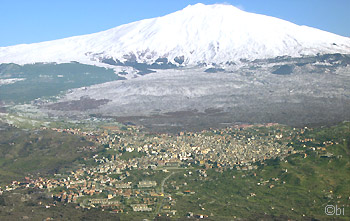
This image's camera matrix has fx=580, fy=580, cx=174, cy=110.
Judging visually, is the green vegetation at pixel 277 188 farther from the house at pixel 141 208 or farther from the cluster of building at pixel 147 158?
the house at pixel 141 208

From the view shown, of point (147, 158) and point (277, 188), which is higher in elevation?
point (147, 158)

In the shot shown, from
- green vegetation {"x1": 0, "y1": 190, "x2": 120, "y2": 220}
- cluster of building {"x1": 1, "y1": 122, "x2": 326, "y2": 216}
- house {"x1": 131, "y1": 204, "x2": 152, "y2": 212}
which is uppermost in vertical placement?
cluster of building {"x1": 1, "y1": 122, "x2": 326, "y2": 216}

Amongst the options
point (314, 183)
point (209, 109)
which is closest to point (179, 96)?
point (209, 109)

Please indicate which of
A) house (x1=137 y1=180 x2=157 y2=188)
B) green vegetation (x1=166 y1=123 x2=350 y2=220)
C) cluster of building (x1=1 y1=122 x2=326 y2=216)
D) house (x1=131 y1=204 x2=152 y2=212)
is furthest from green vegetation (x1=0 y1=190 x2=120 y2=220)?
house (x1=137 y1=180 x2=157 y2=188)

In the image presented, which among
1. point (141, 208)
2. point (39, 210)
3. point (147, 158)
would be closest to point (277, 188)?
point (141, 208)

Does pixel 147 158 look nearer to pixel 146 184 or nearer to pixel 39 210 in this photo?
pixel 146 184

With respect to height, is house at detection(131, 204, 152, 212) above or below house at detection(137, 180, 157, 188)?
below

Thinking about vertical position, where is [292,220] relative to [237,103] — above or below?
below

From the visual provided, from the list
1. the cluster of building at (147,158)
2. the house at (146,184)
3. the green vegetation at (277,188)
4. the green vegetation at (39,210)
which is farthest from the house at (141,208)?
the house at (146,184)

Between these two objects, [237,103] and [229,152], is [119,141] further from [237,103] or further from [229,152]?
[237,103]

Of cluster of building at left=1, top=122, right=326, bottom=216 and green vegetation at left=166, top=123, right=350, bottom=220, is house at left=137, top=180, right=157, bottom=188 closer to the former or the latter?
cluster of building at left=1, top=122, right=326, bottom=216

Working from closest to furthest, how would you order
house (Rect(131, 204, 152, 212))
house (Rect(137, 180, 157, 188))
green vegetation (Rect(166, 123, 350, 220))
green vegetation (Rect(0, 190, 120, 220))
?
green vegetation (Rect(0, 190, 120, 220)) → house (Rect(131, 204, 152, 212)) → green vegetation (Rect(166, 123, 350, 220)) → house (Rect(137, 180, 157, 188))
